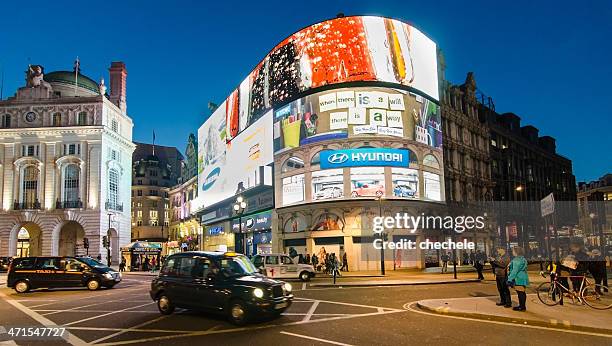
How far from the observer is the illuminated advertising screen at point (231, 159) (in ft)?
153

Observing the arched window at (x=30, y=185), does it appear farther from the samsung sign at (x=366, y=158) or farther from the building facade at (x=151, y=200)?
the building facade at (x=151, y=200)

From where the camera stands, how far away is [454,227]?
156 feet

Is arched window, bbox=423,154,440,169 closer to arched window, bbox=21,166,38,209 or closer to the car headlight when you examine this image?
the car headlight

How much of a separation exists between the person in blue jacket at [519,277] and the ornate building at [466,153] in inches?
1386

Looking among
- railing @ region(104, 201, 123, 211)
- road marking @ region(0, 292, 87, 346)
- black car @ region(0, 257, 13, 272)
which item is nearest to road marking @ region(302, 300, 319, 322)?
road marking @ region(0, 292, 87, 346)

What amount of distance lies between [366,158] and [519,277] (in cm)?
2683

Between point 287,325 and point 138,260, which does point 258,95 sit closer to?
point 138,260

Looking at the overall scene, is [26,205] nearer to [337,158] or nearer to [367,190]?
[337,158]

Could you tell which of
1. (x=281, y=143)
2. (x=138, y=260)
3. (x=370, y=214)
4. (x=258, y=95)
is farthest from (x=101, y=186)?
(x=370, y=214)

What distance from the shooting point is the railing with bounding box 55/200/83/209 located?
2438 inches

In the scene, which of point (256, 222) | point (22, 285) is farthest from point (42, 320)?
point (256, 222)

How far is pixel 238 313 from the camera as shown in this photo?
11.6 meters

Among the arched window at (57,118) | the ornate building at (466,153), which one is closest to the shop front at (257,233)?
the ornate building at (466,153)

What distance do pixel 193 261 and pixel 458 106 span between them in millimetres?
45064
